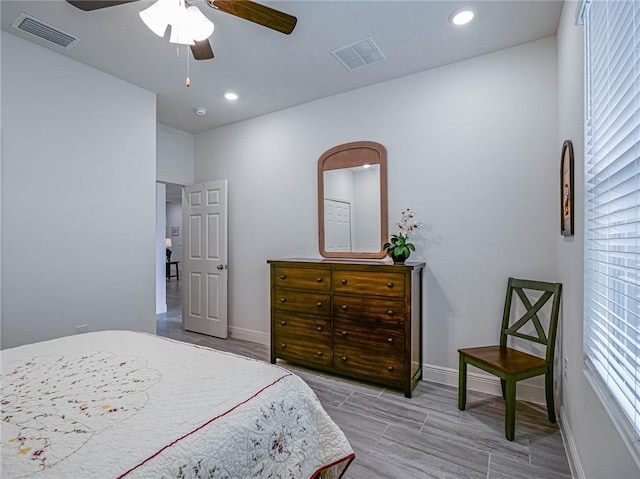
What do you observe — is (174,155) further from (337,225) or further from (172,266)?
(172,266)

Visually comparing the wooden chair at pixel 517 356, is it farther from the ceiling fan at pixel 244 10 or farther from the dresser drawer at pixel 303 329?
the ceiling fan at pixel 244 10

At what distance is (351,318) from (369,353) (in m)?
0.33

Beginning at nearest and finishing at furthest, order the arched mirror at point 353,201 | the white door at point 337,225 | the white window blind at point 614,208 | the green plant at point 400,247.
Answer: the white window blind at point 614,208, the green plant at point 400,247, the arched mirror at point 353,201, the white door at point 337,225

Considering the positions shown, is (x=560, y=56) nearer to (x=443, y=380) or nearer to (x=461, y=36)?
(x=461, y=36)

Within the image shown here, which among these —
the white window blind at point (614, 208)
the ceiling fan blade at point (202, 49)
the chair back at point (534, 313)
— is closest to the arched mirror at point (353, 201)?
the chair back at point (534, 313)

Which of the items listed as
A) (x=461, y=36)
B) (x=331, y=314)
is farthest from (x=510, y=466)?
(x=461, y=36)

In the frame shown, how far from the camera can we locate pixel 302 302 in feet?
10.6

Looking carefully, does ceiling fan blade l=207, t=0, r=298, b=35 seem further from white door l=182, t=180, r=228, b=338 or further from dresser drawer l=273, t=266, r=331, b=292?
white door l=182, t=180, r=228, b=338

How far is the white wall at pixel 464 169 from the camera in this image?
2615 millimetres

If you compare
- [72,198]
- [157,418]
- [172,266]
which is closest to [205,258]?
[72,198]

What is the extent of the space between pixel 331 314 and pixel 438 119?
2050 mm

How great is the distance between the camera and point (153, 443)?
0.93m

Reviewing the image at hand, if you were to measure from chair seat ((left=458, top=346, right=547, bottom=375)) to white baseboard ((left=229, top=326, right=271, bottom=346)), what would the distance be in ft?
7.93

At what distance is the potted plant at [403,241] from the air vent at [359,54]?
1.38 metres
